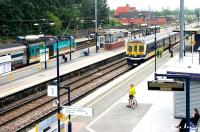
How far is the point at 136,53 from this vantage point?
153ft

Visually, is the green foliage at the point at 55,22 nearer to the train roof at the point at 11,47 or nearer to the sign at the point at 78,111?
the train roof at the point at 11,47

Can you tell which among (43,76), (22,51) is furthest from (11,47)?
(43,76)

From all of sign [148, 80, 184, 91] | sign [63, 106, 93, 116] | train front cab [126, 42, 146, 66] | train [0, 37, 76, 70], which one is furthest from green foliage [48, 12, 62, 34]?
sign [148, 80, 184, 91]

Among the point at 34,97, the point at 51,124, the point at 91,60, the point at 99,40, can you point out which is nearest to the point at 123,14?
the point at 99,40

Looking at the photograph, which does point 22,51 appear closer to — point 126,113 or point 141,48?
point 141,48

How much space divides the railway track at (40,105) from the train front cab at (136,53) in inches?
183

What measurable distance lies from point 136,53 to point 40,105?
829 inches

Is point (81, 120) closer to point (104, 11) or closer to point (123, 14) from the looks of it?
point (104, 11)

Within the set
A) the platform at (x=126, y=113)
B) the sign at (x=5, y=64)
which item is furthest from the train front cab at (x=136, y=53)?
the sign at (x=5, y=64)

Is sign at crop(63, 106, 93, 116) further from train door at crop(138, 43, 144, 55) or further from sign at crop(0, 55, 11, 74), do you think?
train door at crop(138, 43, 144, 55)

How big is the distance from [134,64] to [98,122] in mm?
26093

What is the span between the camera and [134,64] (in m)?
→ 46.8

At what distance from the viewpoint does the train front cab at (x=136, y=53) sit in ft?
153

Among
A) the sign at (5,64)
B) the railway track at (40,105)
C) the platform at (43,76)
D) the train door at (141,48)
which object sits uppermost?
the train door at (141,48)
